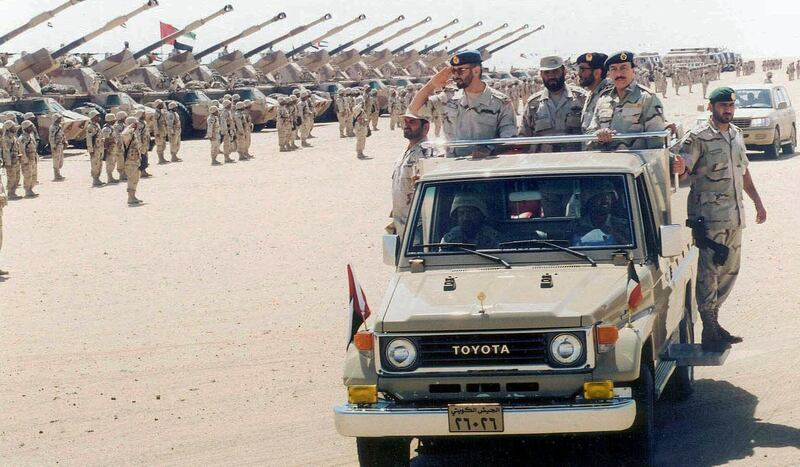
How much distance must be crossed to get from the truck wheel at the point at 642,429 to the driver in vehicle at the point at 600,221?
822 millimetres

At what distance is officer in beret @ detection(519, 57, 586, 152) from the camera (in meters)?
9.88

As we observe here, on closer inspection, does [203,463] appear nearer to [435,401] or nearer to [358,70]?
[435,401]

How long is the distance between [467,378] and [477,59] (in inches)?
142

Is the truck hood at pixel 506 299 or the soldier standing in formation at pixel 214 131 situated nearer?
the truck hood at pixel 506 299

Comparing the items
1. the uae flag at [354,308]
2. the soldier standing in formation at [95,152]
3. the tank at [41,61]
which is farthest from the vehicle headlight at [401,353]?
the tank at [41,61]

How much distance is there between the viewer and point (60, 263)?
53.1 feet

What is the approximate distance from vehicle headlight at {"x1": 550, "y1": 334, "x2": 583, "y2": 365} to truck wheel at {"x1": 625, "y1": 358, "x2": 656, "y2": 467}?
0.40 m

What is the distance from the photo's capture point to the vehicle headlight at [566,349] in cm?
616

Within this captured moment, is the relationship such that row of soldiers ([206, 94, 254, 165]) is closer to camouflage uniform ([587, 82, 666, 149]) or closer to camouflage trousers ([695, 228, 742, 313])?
camouflage uniform ([587, 82, 666, 149])

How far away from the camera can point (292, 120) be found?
37000 millimetres

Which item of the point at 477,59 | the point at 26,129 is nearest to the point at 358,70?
the point at 26,129

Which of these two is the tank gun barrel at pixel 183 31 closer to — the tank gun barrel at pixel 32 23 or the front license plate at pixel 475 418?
the tank gun barrel at pixel 32 23

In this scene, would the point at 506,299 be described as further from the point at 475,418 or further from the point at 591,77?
the point at 591,77

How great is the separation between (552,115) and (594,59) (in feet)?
1.67
